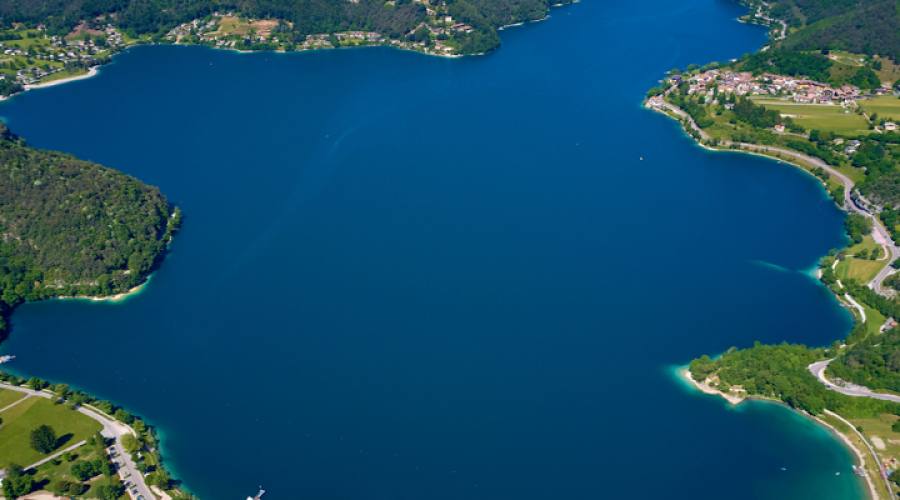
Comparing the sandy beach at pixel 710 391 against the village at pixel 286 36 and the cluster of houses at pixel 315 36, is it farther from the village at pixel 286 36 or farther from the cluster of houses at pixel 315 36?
the cluster of houses at pixel 315 36

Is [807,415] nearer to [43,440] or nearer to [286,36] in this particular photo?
[43,440]

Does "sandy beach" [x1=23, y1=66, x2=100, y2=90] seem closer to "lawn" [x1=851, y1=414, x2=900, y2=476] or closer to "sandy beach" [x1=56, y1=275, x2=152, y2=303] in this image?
"sandy beach" [x1=56, y1=275, x2=152, y2=303]

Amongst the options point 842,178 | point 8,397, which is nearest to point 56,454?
point 8,397

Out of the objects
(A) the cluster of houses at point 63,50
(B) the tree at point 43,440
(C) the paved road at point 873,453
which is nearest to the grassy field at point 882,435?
(C) the paved road at point 873,453

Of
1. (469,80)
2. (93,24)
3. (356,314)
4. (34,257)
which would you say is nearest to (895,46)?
(469,80)

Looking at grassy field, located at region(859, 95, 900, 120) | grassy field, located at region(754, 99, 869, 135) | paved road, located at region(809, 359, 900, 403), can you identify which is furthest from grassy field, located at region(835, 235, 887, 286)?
grassy field, located at region(859, 95, 900, 120)

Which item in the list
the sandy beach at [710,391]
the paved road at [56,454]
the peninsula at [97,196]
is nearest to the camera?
the paved road at [56,454]

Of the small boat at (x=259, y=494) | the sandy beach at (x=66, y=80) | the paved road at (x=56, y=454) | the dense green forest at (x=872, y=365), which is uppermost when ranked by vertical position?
the sandy beach at (x=66, y=80)
